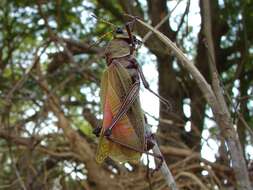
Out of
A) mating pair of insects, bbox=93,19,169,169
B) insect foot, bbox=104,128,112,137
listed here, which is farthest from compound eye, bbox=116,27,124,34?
insect foot, bbox=104,128,112,137

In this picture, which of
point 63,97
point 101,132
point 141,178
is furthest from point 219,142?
point 101,132

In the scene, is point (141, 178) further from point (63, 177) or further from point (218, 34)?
point (218, 34)

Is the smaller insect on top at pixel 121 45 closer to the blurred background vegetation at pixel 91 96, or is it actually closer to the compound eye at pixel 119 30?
the compound eye at pixel 119 30

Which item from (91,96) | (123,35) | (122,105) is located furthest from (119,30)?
(91,96)

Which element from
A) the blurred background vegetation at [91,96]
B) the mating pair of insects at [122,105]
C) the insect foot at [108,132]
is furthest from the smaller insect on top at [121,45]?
the blurred background vegetation at [91,96]

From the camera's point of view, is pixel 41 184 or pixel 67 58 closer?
pixel 41 184

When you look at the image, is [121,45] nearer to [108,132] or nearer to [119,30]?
[119,30]

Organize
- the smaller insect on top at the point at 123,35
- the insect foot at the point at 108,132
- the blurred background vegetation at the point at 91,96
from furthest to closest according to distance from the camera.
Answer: the blurred background vegetation at the point at 91,96 → the smaller insect on top at the point at 123,35 → the insect foot at the point at 108,132
